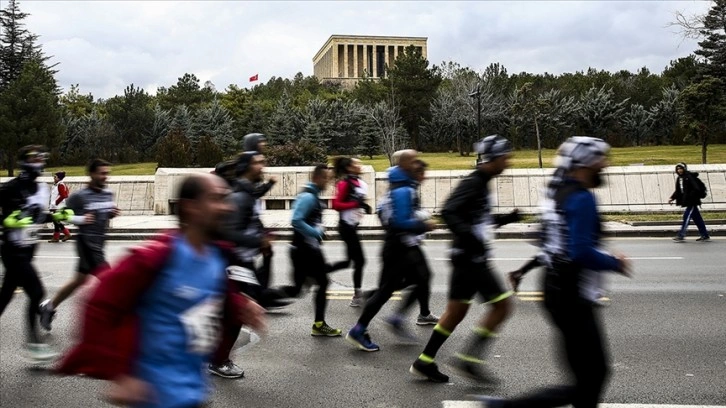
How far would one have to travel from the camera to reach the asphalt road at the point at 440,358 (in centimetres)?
472

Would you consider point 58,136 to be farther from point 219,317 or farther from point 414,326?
point 219,317

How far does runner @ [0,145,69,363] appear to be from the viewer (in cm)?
578

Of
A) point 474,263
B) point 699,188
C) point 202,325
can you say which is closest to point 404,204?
point 474,263

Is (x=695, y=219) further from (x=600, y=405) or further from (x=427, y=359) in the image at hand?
(x=427, y=359)

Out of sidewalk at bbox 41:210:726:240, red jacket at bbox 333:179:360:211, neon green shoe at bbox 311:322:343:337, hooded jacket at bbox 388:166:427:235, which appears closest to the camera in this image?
hooded jacket at bbox 388:166:427:235

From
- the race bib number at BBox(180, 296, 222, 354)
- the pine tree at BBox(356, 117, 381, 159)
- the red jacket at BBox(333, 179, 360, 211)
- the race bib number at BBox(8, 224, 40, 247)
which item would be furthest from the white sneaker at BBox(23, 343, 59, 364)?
the pine tree at BBox(356, 117, 381, 159)

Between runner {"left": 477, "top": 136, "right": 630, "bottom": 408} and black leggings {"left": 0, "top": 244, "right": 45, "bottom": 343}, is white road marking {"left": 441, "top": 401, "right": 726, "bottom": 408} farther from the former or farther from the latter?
black leggings {"left": 0, "top": 244, "right": 45, "bottom": 343}

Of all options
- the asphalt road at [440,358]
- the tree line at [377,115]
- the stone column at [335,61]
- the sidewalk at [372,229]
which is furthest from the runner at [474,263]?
the stone column at [335,61]

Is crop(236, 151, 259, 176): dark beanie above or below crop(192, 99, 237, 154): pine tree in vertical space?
below

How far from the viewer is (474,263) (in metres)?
4.86

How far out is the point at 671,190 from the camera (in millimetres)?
18562

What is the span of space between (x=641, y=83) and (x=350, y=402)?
65.7 meters

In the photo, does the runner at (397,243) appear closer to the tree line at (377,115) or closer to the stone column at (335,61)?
the tree line at (377,115)

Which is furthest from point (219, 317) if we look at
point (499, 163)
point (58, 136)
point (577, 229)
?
point (58, 136)
